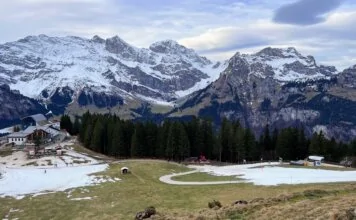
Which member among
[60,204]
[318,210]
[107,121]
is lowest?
[60,204]

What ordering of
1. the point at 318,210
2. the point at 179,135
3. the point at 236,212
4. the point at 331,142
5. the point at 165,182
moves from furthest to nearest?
the point at 331,142
the point at 179,135
the point at 165,182
the point at 236,212
the point at 318,210

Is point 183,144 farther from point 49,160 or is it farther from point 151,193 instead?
point 151,193

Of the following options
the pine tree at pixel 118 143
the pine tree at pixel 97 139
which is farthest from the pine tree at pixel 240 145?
the pine tree at pixel 97 139

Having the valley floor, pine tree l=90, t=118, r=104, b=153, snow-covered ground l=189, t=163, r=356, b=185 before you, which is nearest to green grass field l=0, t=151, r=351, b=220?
the valley floor

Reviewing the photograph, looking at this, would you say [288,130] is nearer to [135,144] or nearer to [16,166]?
[135,144]

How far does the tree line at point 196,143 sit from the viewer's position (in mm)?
135000

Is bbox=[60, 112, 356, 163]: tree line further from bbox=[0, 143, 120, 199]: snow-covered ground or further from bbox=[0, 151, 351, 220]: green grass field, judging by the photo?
bbox=[0, 151, 351, 220]: green grass field

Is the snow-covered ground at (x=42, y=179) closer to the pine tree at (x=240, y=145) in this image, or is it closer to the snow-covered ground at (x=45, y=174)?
the snow-covered ground at (x=45, y=174)

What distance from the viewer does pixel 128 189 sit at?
77000 mm

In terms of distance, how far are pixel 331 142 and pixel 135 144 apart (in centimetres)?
6171

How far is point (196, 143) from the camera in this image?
14025cm

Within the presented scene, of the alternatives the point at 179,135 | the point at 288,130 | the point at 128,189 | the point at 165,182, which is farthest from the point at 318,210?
the point at 288,130

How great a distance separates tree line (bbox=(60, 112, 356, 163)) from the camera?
135000 mm

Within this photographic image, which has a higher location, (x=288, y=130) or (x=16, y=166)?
(x=288, y=130)
